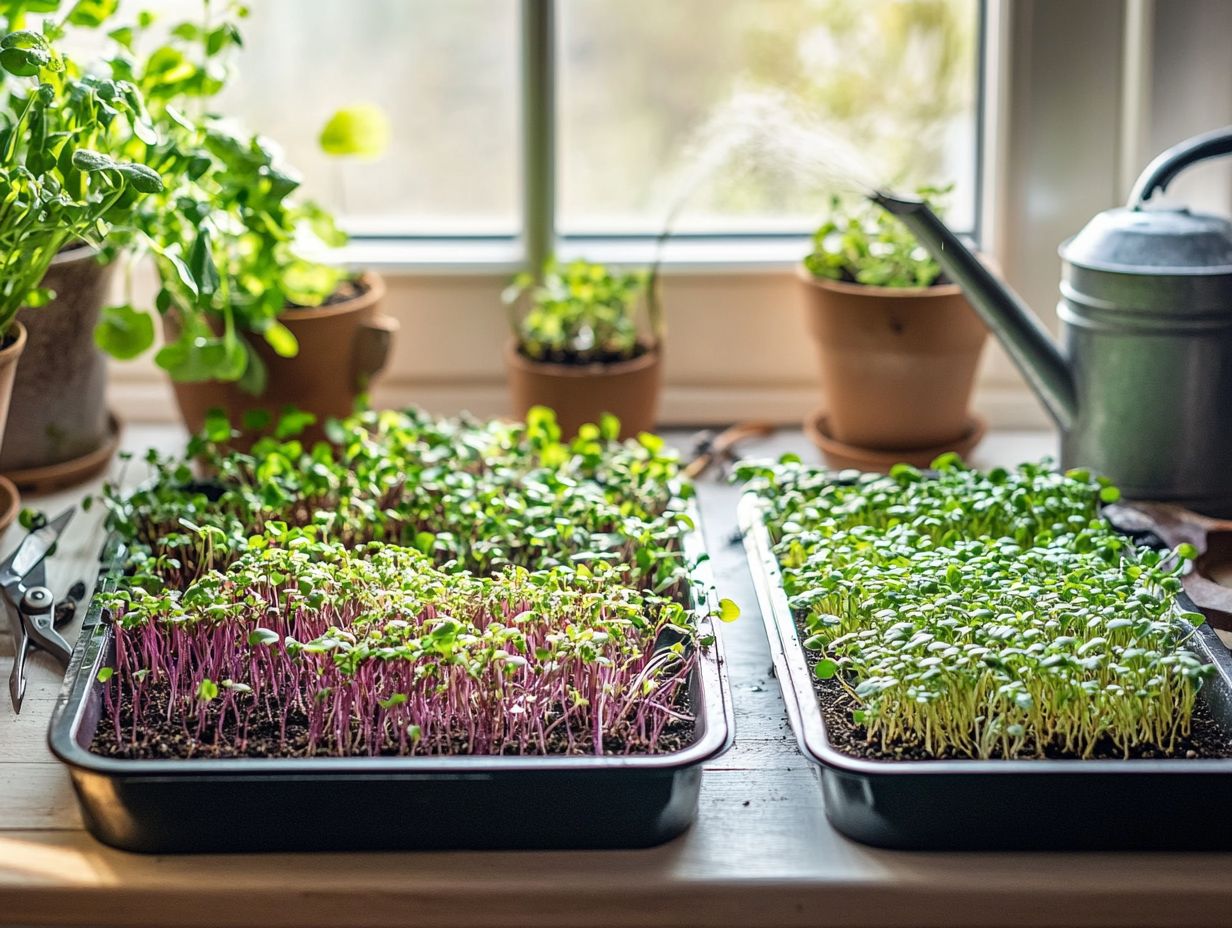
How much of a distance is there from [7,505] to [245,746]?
0.43 metres

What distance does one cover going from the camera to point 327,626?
3.66ft

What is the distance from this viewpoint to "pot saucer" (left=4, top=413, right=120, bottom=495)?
1533 mm

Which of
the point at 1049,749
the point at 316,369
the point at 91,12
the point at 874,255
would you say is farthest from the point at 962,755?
the point at 91,12

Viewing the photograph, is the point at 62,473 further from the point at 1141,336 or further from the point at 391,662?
the point at 1141,336

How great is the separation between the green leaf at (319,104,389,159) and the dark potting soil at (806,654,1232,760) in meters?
0.83

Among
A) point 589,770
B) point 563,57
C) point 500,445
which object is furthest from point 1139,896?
point 563,57

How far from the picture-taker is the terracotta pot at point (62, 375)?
1459 mm

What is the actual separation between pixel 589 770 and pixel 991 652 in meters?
0.28

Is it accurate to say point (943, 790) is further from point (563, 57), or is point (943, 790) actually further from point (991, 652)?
point (563, 57)

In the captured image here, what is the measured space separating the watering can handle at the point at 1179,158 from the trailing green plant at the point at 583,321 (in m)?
0.56

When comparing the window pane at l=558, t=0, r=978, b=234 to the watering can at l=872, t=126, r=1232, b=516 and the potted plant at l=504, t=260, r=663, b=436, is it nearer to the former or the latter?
the potted plant at l=504, t=260, r=663, b=436

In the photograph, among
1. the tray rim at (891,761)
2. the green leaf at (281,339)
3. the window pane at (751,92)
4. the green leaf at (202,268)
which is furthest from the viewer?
the window pane at (751,92)

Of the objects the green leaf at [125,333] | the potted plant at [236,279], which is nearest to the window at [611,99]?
the potted plant at [236,279]

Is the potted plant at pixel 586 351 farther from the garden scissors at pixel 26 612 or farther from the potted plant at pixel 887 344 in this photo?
the garden scissors at pixel 26 612
